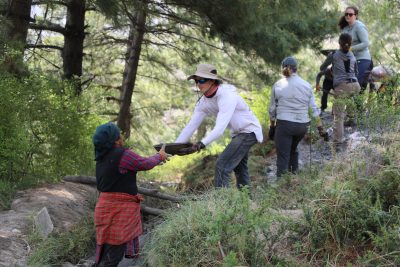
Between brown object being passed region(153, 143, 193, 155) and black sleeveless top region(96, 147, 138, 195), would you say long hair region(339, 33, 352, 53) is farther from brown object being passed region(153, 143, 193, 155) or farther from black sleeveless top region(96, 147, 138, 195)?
black sleeveless top region(96, 147, 138, 195)

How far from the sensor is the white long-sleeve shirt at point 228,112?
583 centimetres

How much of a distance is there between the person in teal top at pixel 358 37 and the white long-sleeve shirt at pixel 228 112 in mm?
3320

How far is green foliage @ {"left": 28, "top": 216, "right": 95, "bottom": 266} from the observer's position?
5.12 metres

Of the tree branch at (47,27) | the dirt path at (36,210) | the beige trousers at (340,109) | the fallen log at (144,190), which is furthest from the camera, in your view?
the tree branch at (47,27)

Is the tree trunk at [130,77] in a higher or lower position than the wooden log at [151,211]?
higher

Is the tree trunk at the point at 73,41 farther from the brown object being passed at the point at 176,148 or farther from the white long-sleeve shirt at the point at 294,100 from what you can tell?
the brown object being passed at the point at 176,148

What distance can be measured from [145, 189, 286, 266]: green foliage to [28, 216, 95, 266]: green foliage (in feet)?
3.29

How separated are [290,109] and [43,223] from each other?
11.3ft

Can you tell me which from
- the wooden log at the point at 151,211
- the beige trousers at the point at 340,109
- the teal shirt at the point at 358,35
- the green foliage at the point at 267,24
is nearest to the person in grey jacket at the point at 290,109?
the beige trousers at the point at 340,109

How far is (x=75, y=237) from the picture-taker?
5801mm

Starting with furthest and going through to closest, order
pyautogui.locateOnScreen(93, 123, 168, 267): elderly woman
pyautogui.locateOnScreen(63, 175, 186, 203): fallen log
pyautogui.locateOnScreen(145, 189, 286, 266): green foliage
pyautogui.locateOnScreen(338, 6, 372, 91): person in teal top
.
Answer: pyautogui.locateOnScreen(338, 6, 372, 91): person in teal top, pyautogui.locateOnScreen(63, 175, 186, 203): fallen log, pyautogui.locateOnScreen(93, 123, 168, 267): elderly woman, pyautogui.locateOnScreen(145, 189, 286, 266): green foliage

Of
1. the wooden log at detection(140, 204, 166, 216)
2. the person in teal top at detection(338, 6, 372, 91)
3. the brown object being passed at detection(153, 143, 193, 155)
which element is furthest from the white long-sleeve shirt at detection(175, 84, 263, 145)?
the person in teal top at detection(338, 6, 372, 91)

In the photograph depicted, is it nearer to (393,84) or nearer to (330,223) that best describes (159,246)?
(330,223)

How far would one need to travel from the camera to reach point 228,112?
5785 millimetres
